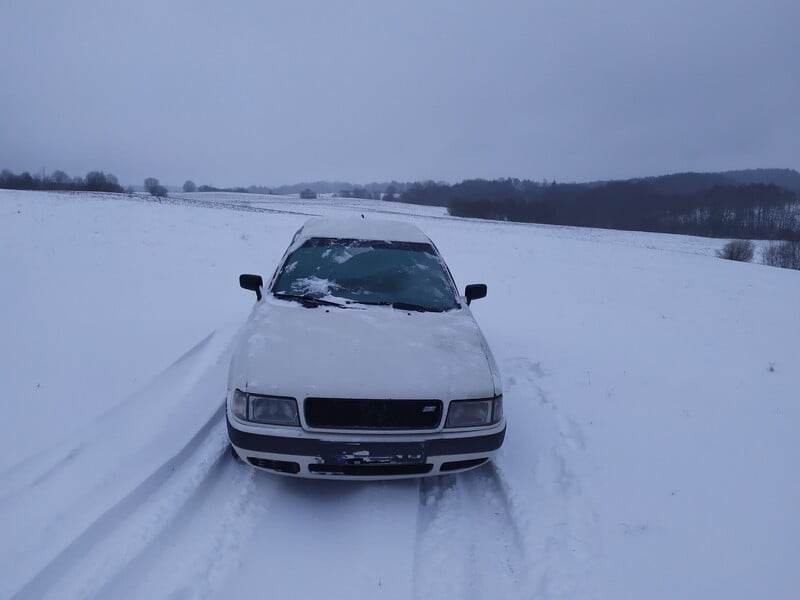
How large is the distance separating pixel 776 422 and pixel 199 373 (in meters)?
5.41

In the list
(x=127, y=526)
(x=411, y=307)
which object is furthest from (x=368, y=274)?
(x=127, y=526)

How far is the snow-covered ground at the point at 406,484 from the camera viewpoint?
2.29m

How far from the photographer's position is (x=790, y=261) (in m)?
30.3

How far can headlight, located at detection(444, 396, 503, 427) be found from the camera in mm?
2654

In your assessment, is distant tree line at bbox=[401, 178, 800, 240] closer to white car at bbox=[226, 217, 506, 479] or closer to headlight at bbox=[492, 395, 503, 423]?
white car at bbox=[226, 217, 506, 479]

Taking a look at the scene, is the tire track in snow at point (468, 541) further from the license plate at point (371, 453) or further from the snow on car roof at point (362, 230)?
the snow on car roof at point (362, 230)

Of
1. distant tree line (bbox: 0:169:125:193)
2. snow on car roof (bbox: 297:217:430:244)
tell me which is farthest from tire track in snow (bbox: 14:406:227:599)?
distant tree line (bbox: 0:169:125:193)

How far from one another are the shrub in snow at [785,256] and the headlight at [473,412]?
3663 centimetres

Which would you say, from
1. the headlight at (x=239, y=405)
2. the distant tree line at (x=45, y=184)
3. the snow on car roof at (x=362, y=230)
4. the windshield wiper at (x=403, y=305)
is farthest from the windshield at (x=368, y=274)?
the distant tree line at (x=45, y=184)

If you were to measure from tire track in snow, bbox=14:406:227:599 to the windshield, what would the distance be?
1.40m

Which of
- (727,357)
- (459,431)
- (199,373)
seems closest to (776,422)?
(727,357)

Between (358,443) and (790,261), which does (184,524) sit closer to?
(358,443)

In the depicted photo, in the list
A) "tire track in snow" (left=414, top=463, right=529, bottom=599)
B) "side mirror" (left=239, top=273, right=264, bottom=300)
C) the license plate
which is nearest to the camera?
"tire track in snow" (left=414, top=463, right=529, bottom=599)

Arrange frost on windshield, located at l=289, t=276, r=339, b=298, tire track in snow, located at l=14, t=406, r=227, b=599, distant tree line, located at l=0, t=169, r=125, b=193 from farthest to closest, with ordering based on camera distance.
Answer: distant tree line, located at l=0, t=169, r=125, b=193 → frost on windshield, located at l=289, t=276, r=339, b=298 → tire track in snow, located at l=14, t=406, r=227, b=599
